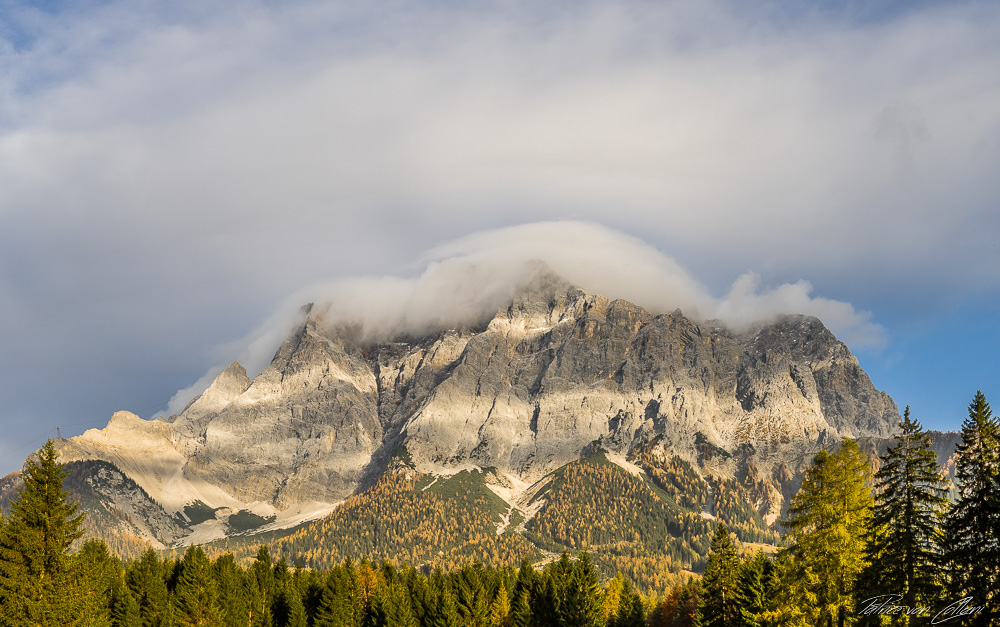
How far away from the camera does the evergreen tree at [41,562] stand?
157 ft

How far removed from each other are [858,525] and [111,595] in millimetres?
74496

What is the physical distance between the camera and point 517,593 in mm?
127625

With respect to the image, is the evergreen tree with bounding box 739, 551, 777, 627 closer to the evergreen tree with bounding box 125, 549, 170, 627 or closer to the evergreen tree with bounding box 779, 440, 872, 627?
the evergreen tree with bounding box 779, 440, 872, 627

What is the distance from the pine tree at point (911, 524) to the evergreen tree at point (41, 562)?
46.6 meters

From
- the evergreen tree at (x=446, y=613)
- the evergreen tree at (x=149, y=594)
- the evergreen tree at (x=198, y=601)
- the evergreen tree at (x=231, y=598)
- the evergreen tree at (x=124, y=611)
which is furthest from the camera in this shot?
the evergreen tree at (x=446, y=613)

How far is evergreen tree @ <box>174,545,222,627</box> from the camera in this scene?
286 feet

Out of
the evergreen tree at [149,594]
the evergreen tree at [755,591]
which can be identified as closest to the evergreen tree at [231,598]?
the evergreen tree at [149,594]

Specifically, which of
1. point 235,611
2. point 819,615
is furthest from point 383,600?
point 819,615

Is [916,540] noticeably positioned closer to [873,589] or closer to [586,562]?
[873,589]

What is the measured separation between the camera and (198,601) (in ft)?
287

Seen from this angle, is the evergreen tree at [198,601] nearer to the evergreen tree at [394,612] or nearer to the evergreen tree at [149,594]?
the evergreen tree at [149,594]

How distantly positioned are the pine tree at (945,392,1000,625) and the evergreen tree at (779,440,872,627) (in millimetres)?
8205

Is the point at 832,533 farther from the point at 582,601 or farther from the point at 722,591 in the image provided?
the point at 582,601

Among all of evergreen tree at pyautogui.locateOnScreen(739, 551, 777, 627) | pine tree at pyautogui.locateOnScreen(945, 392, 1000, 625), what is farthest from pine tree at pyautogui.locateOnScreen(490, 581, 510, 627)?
pine tree at pyautogui.locateOnScreen(945, 392, 1000, 625)
